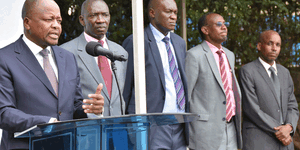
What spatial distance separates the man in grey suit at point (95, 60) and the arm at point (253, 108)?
60.1 inches

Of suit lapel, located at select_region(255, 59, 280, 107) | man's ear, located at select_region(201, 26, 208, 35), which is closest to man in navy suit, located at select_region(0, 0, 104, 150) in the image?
man's ear, located at select_region(201, 26, 208, 35)

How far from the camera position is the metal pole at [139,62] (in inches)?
130

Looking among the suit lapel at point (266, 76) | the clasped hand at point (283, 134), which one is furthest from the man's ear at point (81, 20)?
the clasped hand at point (283, 134)

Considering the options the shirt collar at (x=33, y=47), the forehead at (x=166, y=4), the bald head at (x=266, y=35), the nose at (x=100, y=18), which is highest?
the forehead at (x=166, y=4)

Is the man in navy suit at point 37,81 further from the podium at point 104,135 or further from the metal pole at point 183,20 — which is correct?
the metal pole at point 183,20

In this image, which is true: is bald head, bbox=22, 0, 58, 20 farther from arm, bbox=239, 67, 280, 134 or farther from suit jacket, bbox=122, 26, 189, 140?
arm, bbox=239, 67, 280, 134

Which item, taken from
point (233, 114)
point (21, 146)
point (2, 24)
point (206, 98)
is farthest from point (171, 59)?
point (21, 146)

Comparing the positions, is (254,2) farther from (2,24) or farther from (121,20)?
(2,24)

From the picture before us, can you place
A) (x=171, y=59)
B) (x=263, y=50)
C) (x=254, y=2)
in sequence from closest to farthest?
(x=171, y=59) → (x=263, y=50) → (x=254, y=2)

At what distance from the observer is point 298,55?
21.6 feet

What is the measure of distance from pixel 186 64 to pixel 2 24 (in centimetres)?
167

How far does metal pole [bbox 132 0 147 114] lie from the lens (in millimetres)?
3305

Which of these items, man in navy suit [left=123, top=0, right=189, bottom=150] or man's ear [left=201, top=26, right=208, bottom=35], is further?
man's ear [left=201, top=26, right=208, bottom=35]

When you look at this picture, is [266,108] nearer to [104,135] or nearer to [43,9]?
[43,9]
